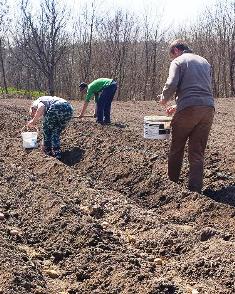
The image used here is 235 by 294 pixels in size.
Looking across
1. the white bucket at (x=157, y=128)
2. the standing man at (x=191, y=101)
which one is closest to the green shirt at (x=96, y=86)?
the white bucket at (x=157, y=128)

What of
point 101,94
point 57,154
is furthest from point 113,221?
point 101,94

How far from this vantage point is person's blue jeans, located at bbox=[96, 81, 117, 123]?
381 inches

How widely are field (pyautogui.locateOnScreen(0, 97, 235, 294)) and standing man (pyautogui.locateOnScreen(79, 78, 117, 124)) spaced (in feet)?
3.52

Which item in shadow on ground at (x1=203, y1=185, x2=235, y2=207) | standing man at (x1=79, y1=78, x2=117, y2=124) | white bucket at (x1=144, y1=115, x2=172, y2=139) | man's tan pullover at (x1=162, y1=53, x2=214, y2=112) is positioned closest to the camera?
man's tan pullover at (x1=162, y1=53, x2=214, y2=112)

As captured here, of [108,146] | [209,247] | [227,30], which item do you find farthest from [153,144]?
[227,30]

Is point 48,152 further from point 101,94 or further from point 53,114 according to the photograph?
point 101,94

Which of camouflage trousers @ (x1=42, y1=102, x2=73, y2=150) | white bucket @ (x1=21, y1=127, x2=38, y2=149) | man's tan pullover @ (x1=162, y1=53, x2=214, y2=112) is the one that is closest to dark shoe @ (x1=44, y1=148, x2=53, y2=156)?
camouflage trousers @ (x1=42, y1=102, x2=73, y2=150)

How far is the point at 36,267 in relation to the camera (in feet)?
12.5

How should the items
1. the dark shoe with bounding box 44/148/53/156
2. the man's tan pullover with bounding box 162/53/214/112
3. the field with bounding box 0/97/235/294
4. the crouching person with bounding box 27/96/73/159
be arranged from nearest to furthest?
the field with bounding box 0/97/235/294, the man's tan pullover with bounding box 162/53/214/112, the crouching person with bounding box 27/96/73/159, the dark shoe with bounding box 44/148/53/156

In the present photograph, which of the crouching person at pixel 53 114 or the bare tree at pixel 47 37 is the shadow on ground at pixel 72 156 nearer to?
the crouching person at pixel 53 114

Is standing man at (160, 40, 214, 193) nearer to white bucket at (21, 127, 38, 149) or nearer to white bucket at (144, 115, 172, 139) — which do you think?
white bucket at (144, 115, 172, 139)

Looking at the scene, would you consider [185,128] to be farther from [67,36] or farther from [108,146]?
[67,36]

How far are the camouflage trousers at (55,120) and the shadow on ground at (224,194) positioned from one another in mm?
2667

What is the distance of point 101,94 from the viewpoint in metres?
9.70
